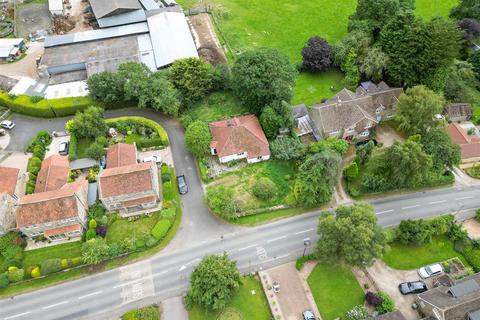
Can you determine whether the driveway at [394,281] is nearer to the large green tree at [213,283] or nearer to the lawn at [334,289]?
the lawn at [334,289]

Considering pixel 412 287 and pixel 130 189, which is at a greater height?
pixel 130 189

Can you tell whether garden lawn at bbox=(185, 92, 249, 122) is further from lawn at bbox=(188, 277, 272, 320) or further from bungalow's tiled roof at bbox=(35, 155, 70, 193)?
lawn at bbox=(188, 277, 272, 320)

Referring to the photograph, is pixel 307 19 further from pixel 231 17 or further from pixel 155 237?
pixel 155 237

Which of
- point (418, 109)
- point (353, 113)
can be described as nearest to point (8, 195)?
point (353, 113)

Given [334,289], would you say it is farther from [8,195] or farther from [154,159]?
[8,195]

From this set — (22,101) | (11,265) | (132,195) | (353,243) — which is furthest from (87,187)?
(353,243)

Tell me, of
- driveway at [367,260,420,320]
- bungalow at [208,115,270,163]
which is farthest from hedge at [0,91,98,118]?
driveway at [367,260,420,320]

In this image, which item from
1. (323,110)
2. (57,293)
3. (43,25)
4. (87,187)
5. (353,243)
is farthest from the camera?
(43,25)

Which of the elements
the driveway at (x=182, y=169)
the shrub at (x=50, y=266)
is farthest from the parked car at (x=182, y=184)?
the shrub at (x=50, y=266)
